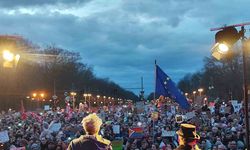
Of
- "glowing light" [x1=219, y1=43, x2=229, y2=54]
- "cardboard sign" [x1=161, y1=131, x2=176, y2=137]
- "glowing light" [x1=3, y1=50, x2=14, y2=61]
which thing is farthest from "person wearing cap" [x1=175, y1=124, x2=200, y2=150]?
"cardboard sign" [x1=161, y1=131, x2=176, y2=137]

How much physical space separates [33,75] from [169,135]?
6718 centimetres

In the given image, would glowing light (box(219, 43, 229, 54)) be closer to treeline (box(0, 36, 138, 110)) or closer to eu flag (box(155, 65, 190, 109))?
eu flag (box(155, 65, 190, 109))

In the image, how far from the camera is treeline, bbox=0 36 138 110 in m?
74.0

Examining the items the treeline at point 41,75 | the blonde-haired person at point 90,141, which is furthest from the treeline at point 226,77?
the blonde-haired person at point 90,141

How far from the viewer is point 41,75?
90.5m

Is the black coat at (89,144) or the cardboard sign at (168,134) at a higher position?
the black coat at (89,144)

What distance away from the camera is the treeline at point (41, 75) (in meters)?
74.0

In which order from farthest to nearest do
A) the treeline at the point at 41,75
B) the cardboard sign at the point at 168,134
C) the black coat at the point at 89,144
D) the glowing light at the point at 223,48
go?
the treeline at the point at 41,75, the cardboard sign at the point at 168,134, the glowing light at the point at 223,48, the black coat at the point at 89,144

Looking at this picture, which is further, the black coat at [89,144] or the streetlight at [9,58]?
the streetlight at [9,58]

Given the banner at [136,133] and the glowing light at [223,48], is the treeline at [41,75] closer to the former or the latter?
the banner at [136,133]

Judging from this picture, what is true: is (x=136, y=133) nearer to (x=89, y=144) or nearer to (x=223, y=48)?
(x=223, y=48)

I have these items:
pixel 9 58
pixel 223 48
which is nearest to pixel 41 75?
pixel 9 58

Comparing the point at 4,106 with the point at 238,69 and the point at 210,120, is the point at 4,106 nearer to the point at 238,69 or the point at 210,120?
the point at 238,69

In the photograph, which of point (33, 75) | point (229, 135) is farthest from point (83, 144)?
point (33, 75)
